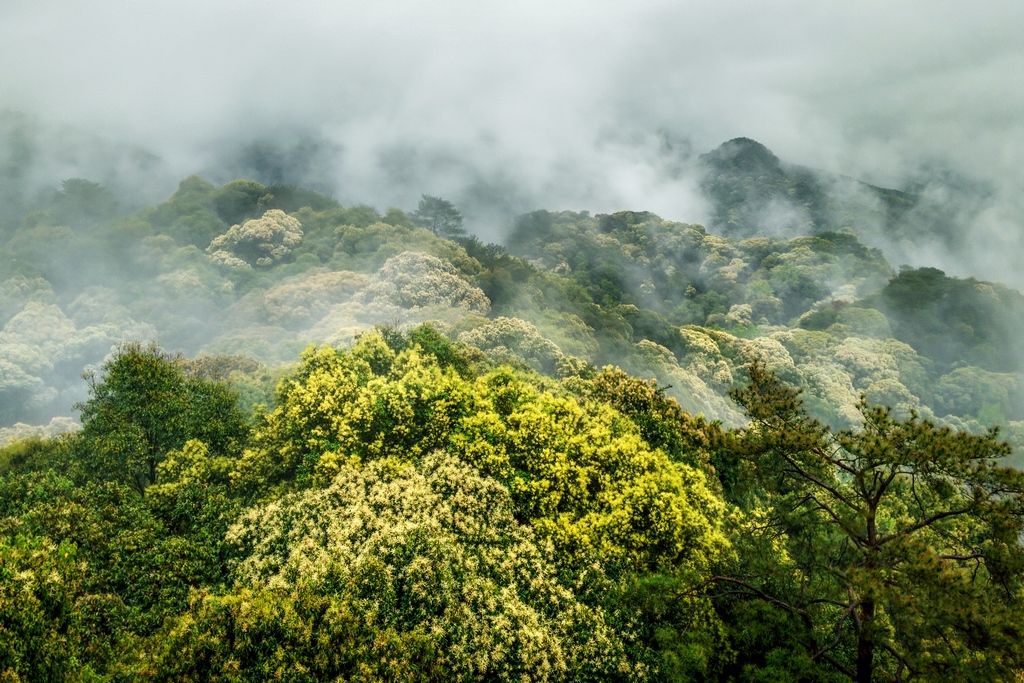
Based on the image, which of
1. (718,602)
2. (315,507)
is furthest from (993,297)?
(315,507)

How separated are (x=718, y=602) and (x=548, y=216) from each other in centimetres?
15551

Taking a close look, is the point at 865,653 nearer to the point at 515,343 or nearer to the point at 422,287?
the point at 515,343

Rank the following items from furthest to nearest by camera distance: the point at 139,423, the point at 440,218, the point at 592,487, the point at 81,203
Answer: the point at 440,218 < the point at 81,203 < the point at 139,423 < the point at 592,487

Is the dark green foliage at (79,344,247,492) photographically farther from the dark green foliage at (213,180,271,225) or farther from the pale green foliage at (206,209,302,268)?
the dark green foliage at (213,180,271,225)

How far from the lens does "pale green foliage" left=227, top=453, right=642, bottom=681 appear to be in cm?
1769

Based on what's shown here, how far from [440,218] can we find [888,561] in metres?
113

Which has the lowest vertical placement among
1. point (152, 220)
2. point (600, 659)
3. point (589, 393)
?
point (600, 659)

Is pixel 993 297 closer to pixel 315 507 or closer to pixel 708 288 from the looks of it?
pixel 708 288

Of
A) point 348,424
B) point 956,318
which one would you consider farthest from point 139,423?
point 956,318

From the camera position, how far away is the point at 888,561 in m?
14.4

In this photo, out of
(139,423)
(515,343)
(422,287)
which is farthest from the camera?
(422,287)

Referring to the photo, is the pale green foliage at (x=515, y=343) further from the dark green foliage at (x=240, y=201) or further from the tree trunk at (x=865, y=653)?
the dark green foliage at (x=240, y=201)

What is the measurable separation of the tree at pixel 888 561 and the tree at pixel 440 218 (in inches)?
4157

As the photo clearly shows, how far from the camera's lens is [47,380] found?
236 ft
